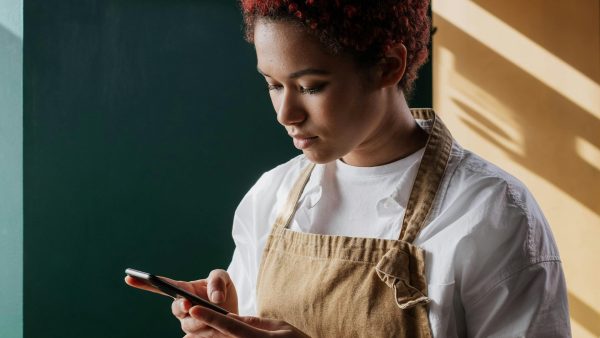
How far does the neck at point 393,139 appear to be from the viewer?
1.35 metres

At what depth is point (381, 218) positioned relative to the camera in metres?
1.36

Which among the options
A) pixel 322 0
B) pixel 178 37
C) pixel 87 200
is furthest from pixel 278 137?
pixel 322 0

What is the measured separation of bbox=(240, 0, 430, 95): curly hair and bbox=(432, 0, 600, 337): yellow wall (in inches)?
85.4

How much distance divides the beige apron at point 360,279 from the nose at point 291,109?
261mm

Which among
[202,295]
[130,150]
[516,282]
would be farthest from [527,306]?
[130,150]

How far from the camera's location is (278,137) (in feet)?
9.39

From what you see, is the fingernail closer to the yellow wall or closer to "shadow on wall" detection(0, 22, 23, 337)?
"shadow on wall" detection(0, 22, 23, 337)

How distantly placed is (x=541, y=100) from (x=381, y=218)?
2.33m

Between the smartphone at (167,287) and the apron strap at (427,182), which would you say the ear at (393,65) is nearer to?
the apron strap at (427,182)

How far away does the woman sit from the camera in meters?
1.19

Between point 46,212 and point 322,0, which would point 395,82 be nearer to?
point 322,0

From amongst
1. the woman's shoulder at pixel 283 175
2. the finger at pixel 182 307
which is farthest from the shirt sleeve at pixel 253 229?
the finger at pixel 182 307

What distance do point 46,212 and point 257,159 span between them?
2.72 ft

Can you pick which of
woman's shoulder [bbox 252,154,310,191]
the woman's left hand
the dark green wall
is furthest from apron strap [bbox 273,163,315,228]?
the dark green wall
